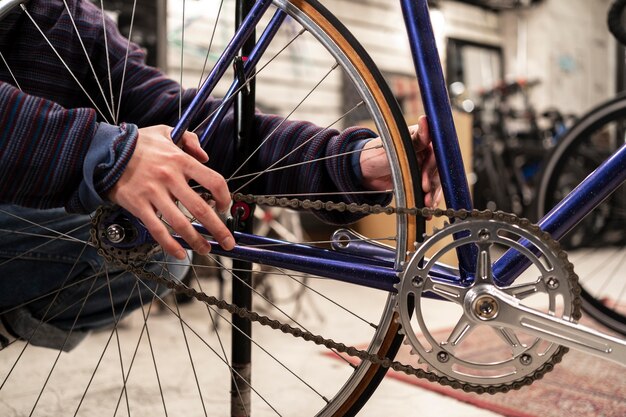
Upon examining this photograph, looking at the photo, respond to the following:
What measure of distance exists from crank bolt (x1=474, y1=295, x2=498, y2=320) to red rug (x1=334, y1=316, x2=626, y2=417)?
20.9 inches

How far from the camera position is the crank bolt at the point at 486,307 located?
74cm

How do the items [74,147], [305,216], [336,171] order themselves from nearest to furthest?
[74,147]
[336,171]
[305,216]

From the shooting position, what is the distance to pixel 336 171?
0.91m

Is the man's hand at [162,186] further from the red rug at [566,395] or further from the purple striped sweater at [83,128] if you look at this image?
the red rug at [566,395]

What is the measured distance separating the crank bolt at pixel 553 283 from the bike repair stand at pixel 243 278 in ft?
1.37

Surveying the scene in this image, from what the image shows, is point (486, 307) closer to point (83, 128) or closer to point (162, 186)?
point (162, 186)

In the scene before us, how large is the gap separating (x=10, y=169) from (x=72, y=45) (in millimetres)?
401

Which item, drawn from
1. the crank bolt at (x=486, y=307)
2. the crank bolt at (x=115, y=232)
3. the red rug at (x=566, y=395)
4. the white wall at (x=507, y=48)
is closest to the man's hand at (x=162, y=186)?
the crank bolt at (x=115, y=232)

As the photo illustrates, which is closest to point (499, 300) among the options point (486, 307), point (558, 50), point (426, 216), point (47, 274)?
point (486, 307)

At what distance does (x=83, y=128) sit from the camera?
0.67 m

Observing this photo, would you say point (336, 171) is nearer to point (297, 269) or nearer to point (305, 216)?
point (297, 269)

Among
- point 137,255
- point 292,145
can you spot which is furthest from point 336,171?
point 137,255

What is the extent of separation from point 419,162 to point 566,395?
734mm

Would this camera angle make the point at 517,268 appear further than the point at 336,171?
No
